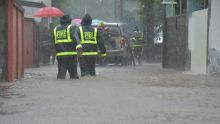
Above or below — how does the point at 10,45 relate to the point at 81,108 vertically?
above

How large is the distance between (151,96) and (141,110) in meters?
1.99

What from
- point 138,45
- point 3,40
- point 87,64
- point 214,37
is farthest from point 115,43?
point 3,40

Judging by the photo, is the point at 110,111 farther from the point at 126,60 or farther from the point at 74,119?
the point at 126,60

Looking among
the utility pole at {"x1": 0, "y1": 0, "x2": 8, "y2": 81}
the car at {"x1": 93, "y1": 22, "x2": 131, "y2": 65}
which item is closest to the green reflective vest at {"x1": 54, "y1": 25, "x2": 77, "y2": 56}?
the utility pole at {"x1": 0, "y1": 0, "x2": 8, "y2": 81}

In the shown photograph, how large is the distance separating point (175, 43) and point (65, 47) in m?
8.14

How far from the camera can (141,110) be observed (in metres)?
10.1

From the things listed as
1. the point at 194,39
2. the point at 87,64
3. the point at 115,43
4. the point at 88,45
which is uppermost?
the point at 194,39

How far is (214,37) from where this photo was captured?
18.6 metres

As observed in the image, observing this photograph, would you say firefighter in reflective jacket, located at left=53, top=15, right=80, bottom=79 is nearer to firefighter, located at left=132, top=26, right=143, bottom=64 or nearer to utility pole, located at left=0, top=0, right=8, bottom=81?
utility pole, located at left=0, top=0, right=8, bottom=81

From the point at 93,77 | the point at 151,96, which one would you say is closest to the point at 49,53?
the point at 93,77

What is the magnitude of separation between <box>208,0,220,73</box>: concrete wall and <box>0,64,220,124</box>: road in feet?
10.3

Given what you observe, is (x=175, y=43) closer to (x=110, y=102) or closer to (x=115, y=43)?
(x=115, y=43)

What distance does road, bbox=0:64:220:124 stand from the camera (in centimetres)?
920

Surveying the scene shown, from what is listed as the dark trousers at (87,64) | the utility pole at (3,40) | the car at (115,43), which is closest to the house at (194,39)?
the car at (115,43)
